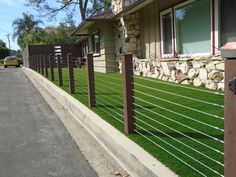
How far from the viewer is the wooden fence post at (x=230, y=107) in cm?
256

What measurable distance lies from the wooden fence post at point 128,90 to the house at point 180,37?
436 cm

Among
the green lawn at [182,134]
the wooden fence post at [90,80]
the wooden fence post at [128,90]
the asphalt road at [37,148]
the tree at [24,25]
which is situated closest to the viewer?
the green lawn at [182,134]

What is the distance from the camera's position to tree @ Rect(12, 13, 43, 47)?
79062mm

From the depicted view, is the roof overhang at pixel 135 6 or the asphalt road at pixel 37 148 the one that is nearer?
the asphalt road at pixel 37 148

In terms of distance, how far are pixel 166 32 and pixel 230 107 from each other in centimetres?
1136

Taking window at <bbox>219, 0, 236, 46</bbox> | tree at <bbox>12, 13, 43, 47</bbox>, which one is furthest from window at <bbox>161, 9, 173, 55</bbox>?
tree at <bbox>12, 13, 43, 47</bbox>

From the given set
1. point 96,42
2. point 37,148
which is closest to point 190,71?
point 37,148

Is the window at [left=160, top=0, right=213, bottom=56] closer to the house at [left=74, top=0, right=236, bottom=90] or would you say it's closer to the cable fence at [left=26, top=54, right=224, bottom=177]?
the house at [left=74, top=0, right=236, bottom=90]

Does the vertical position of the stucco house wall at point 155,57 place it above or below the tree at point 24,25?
below

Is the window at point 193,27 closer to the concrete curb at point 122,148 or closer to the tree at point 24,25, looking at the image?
the concrete curb at point 122,148

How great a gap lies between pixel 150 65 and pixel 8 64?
40163mm

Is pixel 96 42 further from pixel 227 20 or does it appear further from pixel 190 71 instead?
pixel 227 20

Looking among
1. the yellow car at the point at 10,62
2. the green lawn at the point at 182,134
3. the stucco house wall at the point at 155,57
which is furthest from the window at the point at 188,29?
the yellow car at the point at 10,62

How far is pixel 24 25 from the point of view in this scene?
265 ft
